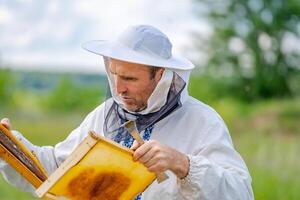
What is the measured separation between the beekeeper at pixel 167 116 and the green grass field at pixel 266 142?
745cm

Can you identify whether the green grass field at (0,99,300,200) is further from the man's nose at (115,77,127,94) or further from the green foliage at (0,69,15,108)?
the green foliage at (0,69,15,108)

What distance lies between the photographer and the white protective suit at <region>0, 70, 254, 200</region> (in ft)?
9.34

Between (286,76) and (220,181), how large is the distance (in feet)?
117

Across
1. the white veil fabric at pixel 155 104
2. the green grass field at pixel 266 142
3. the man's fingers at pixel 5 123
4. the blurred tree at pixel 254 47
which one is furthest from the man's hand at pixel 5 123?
the blurred tree at pixel 254 47

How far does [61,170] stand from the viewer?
2736mm

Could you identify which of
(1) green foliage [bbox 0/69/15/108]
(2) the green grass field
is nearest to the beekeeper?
(2) the green grass field

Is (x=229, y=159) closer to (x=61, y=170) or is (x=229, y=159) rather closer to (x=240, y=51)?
(x=61, y=170)

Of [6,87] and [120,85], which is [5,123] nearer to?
[120,85]

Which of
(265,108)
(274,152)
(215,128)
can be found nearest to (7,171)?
(215,128)

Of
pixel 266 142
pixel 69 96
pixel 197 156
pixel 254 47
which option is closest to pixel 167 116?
pixel 197 156

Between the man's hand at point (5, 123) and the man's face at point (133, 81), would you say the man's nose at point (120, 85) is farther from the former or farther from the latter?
the man's hand at point (5, 123)

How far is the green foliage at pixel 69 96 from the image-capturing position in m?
61.8

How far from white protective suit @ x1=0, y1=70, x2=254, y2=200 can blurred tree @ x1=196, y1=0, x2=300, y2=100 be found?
3436 cm

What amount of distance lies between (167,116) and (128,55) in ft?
1.11
